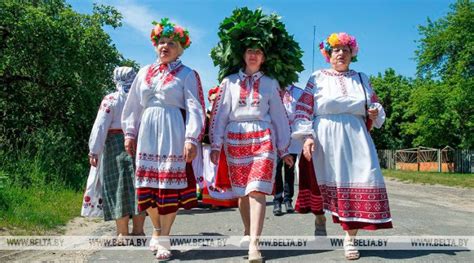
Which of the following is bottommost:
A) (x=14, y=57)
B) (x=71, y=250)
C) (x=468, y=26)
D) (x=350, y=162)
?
(x=71, y=250)

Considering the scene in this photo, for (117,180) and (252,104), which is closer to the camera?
(252,104)

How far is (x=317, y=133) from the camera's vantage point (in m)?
5.00

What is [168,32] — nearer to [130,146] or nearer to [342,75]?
[130,146]

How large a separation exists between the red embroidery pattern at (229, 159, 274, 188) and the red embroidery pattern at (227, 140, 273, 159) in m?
0.09

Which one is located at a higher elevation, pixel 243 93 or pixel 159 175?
pixel 243 93

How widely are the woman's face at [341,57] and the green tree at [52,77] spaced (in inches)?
327

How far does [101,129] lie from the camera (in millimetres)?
5414

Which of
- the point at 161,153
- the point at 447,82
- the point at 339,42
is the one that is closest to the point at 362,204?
the point at 339,42

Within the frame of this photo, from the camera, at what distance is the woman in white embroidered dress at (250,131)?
181 inches

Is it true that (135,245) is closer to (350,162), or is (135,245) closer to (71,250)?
(71,250)

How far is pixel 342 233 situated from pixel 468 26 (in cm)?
3449

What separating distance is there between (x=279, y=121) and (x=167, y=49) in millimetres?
1344

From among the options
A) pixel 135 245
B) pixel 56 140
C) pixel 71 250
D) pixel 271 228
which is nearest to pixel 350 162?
pixel 271 228

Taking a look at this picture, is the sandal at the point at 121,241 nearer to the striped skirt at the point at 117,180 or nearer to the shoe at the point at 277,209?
the striped skirt at the point at 117,180
